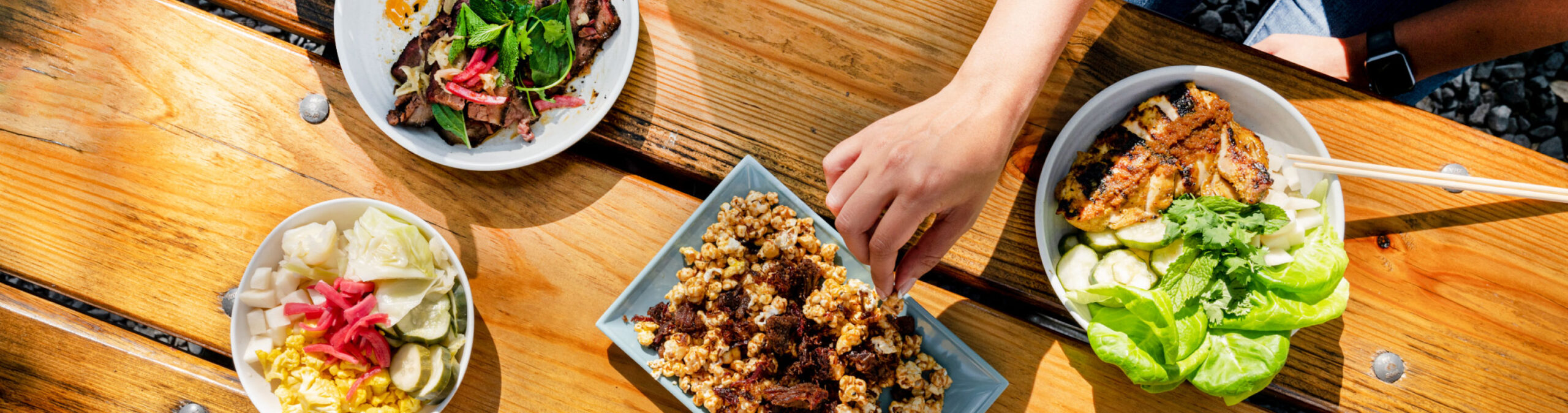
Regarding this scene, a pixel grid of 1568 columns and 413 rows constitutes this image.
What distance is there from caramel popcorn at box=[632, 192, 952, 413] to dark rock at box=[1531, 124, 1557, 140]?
2.65 meters

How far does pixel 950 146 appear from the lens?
117 centimetres

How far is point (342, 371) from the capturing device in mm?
1528

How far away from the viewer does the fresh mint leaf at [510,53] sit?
5.03ft

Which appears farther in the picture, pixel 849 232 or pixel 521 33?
pixel 521 33

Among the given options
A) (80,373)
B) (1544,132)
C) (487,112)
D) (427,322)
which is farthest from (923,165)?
(1544,132)

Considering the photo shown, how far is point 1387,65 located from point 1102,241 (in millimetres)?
922

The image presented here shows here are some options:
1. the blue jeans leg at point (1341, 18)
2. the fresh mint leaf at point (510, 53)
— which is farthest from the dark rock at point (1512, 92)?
the fresh mint leaf at point (510, 53)

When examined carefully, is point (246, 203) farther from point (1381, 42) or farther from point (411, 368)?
point (1381, 42)

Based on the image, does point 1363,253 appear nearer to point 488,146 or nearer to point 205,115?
point 488,146

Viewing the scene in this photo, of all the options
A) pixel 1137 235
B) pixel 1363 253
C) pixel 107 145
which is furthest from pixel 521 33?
pixel 1363 253

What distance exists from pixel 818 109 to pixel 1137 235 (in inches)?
28.8

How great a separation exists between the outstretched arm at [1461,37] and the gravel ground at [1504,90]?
30.0 inches

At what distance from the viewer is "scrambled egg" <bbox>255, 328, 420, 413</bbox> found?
150 cm

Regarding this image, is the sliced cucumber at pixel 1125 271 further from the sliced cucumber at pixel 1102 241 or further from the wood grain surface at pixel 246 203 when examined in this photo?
the wood grain surface at pixel 246 203
